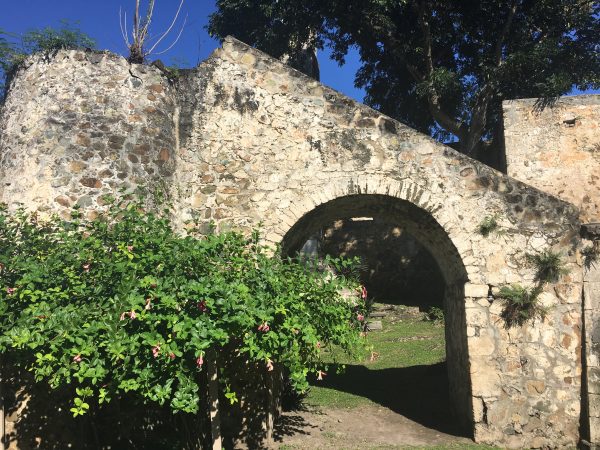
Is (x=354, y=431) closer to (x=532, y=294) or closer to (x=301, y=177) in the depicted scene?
(x=532, y=294)

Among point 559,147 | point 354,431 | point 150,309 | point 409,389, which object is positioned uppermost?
point 559,147

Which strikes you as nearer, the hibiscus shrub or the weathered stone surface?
the hibiscus shrub

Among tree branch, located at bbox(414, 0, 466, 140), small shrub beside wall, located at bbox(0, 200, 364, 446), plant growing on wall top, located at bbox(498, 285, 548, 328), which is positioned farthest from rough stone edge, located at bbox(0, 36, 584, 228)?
tree branch, located at bbox(414, 0, 466, 140)

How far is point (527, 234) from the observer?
6762mm

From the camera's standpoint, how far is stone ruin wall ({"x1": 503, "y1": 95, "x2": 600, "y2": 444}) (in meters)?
12.3

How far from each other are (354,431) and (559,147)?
8.21 m

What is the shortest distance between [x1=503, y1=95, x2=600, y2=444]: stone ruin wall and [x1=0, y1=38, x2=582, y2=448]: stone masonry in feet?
20.1

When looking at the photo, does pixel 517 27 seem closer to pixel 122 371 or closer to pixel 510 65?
pixel 510 65

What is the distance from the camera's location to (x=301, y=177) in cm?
698

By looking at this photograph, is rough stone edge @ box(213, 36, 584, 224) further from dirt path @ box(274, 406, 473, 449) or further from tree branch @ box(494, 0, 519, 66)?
tree branch @ box(494, 0, 519, 66)

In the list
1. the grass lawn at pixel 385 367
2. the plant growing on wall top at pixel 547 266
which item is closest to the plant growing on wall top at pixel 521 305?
the plant growing on wall top at pixel 547 266

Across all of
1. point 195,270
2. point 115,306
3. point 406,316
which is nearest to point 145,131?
point 195,270

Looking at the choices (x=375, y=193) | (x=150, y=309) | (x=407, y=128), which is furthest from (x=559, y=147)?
(x=150, y=309)

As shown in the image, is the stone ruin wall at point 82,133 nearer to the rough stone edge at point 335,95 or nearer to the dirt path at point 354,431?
the rough stone edge at point 335,95
